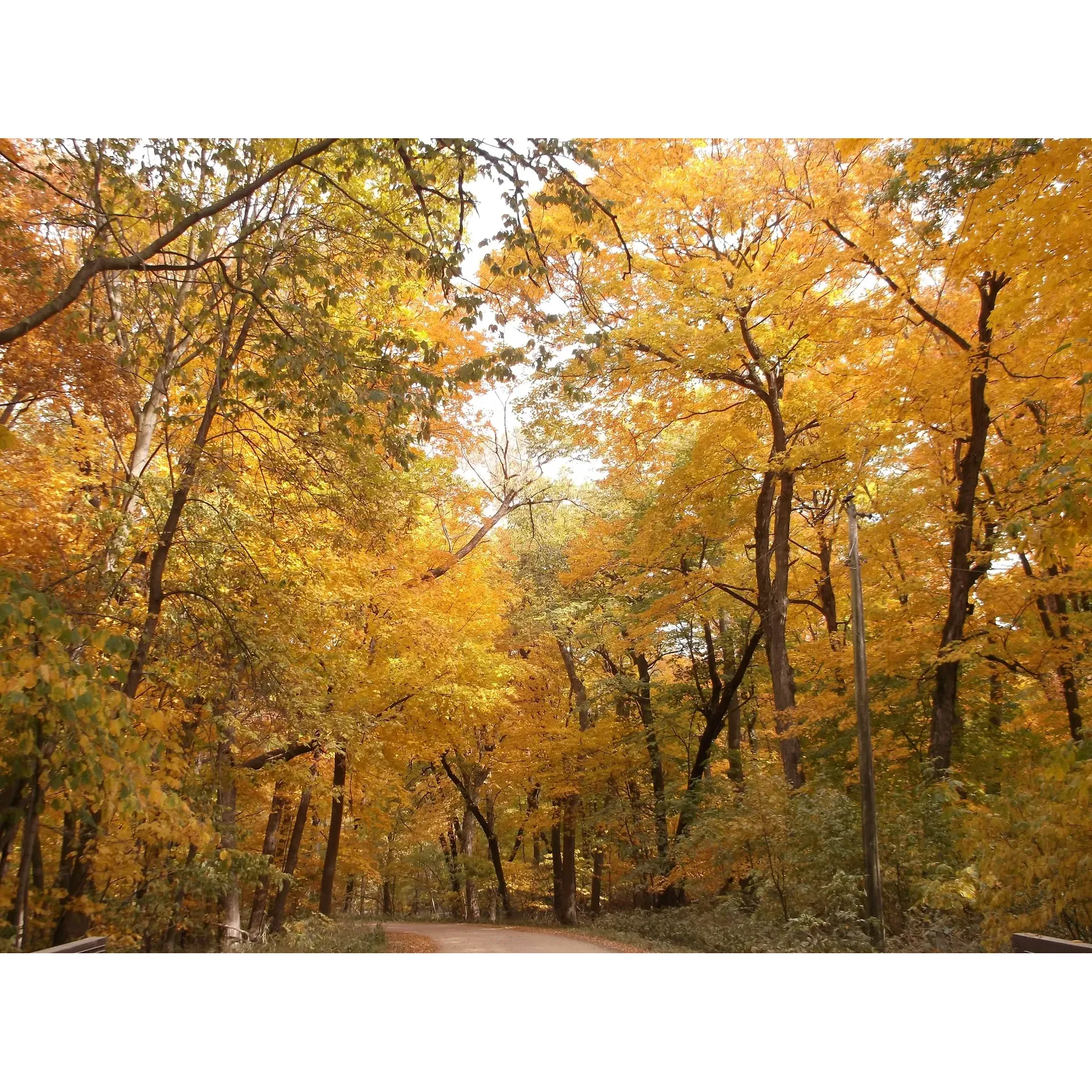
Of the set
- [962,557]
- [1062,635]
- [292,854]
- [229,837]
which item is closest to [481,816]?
[292,854]

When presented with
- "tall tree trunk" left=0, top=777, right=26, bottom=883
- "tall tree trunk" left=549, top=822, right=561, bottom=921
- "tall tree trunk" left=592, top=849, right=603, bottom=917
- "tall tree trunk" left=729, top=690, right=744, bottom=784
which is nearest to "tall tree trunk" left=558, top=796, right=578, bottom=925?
"tall tree trunk" left=549, top=822, right=561, bottom=921

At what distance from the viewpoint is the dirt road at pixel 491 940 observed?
5227mm

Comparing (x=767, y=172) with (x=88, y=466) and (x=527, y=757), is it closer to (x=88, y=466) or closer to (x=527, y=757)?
(x=88, y=466)

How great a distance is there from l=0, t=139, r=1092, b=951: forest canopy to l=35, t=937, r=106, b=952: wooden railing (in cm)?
9

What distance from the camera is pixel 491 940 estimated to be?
6.05 meters

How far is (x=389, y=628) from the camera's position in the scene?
5.54m

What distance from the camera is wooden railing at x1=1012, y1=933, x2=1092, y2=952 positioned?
2973 millimetres

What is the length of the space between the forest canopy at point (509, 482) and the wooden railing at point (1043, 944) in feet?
0.24

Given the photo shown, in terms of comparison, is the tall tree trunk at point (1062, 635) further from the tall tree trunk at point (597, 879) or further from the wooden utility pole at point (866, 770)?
the tall tree trunk at point (597, 879)

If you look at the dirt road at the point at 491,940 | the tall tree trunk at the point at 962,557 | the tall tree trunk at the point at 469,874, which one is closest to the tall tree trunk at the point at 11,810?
the dirt road at the point at 491,940

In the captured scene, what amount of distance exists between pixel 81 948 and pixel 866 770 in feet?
12.4
